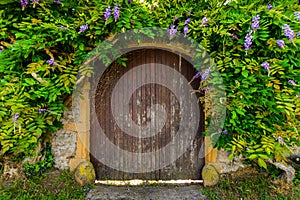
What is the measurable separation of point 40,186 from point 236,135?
7.84 feet

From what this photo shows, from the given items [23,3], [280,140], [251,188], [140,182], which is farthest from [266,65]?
[23,3]

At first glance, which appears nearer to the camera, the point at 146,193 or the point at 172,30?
the point at 172,30

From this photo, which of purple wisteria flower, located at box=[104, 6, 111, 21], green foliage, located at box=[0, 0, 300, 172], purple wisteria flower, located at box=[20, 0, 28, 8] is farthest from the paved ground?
purple wisteria flower, located at box=[20, 0, 28, 8]

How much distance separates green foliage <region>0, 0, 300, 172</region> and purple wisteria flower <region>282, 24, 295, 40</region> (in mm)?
59

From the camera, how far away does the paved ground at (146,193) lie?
8.79ft

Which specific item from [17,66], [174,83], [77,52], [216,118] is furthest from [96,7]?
[216,118]

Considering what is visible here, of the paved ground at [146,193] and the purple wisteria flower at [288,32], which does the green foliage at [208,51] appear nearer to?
the purple wisteria flower at [288,32]

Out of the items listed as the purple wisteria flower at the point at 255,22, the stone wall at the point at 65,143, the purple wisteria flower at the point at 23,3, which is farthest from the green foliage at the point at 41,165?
the purple wisteria flower at the point at 255,22

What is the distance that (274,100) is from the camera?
2311 millimetres

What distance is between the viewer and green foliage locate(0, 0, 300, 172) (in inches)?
90.8

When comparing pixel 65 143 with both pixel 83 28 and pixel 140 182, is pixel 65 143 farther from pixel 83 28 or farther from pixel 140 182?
pixel 83 28

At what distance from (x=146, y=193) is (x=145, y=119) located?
962mm

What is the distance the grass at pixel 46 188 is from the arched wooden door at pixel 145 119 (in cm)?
42

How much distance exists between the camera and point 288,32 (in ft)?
7.09
